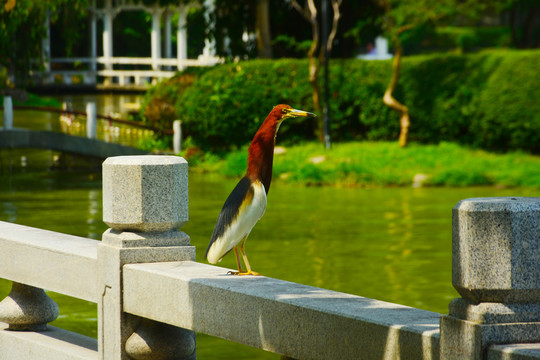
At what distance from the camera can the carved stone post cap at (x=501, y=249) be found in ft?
9.47

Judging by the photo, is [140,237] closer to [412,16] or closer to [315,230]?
[315,230]

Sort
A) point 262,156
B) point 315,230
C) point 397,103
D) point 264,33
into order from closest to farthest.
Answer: point 262,156
point 315,230
point 397,103
point 264,33

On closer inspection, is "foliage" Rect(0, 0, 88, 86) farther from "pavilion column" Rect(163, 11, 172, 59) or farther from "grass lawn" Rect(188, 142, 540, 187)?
"pavilion column" Rect(163, 11, 172, 59)

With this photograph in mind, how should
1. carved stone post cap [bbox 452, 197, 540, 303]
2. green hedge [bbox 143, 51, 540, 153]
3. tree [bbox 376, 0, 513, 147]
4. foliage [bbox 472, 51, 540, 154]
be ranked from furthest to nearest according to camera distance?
tree [bbox 376, 0, 513, 147] < green hedge [bbox 143, 51, 540, 153] < foliage [bbox 472, 51, 540, 154] < carved stone post cap [bbox 452, 197, 540, 303]

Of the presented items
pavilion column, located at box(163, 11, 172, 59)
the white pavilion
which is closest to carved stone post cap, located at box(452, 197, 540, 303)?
the white pavilion

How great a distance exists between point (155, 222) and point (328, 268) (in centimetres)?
590

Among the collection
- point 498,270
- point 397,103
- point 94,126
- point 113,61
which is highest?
point 113,61

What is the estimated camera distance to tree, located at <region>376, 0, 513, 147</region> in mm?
19172

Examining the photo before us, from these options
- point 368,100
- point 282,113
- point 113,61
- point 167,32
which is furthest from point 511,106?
point 113,61

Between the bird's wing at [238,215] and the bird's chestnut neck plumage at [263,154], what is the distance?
0.05 metres

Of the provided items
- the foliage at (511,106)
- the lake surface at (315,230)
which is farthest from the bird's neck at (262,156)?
the foliage at (511,106)

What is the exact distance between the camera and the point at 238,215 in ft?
15.1

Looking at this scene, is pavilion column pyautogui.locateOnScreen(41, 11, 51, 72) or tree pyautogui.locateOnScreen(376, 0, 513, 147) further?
pavilion column pyautogui.locateOnScreen(41, 11, 51, 72)

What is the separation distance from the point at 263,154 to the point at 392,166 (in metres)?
13.8
